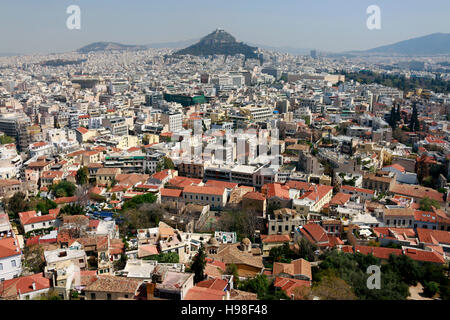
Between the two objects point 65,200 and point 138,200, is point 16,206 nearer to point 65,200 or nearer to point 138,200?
point 65,200

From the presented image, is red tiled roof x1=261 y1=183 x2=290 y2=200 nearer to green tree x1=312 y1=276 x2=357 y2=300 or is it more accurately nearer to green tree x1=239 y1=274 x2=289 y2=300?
green tree x1=239 y1=274 x2=289 y2=300

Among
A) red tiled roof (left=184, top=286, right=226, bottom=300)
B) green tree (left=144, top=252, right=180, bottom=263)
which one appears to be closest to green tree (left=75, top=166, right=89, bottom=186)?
green tree (left=144, top=252, right=180, bottom=263)

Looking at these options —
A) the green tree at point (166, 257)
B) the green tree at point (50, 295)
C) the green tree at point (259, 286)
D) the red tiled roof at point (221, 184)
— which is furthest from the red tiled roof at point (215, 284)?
the red tiled roof at point (221, 184)

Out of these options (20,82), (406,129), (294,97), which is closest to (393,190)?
(406,129)

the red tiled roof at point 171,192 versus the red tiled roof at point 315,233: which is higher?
the red tiled roof at point 171,192

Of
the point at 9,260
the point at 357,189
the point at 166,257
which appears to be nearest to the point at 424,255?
the point at 357,189

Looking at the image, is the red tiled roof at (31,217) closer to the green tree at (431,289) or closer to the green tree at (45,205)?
the green tree at (45,205)
